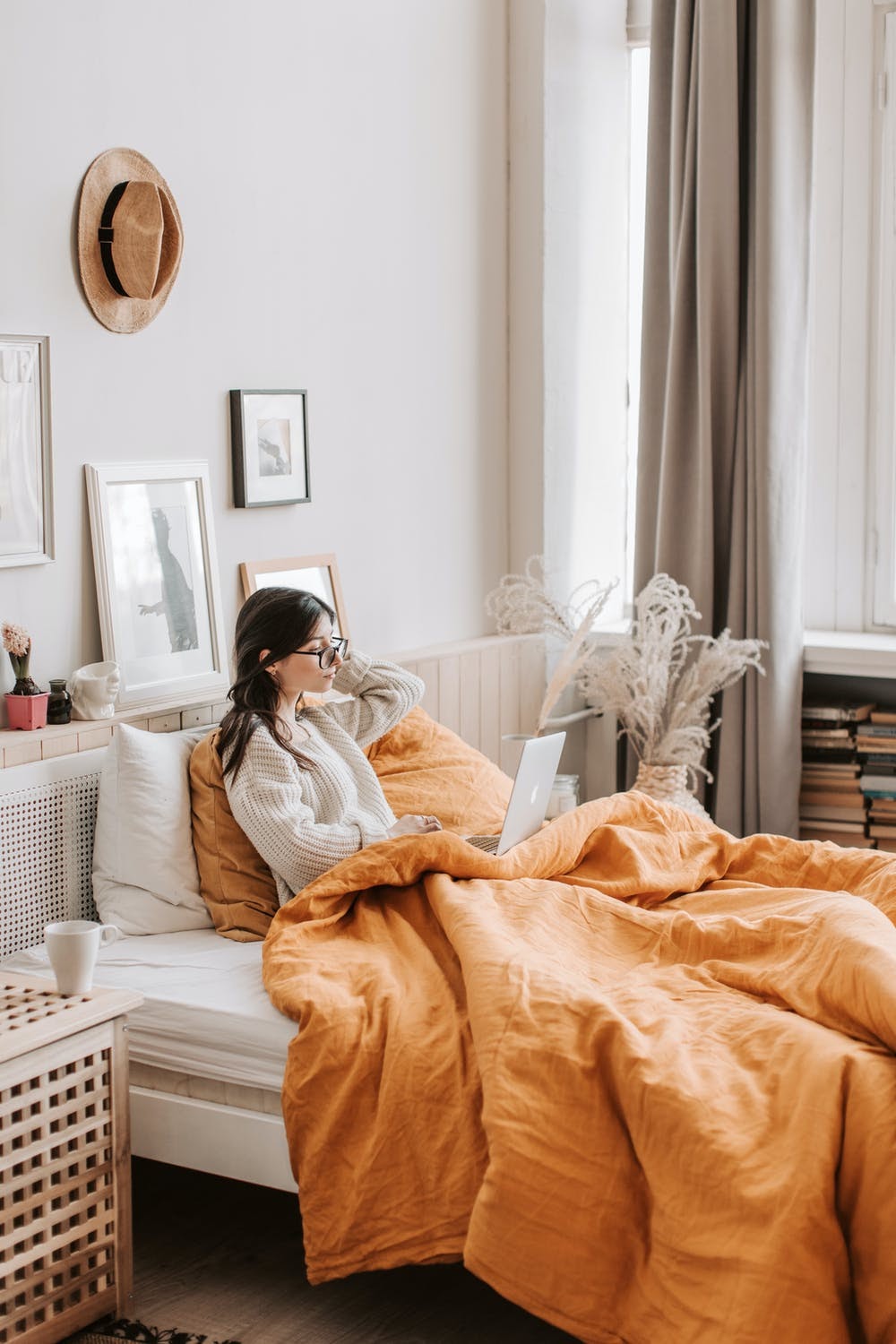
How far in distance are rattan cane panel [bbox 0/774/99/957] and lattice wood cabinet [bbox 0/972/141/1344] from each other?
0.34 meters

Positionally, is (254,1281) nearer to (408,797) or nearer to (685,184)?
(408,797)

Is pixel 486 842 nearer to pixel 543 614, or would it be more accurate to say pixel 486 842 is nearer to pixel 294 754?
A: pixel 294 754

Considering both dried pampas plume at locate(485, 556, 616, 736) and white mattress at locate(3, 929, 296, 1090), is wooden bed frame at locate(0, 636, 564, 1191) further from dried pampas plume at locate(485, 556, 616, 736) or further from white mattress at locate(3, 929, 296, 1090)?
dried pampas plume at locate(485, 556, 616, 736)

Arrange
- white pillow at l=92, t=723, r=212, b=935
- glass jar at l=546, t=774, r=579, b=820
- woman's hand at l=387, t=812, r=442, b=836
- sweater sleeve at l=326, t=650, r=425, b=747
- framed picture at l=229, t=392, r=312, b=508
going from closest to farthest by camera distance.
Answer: white pillow at l=92, t=723, r=212, b=935 < woman's hand at l=387, t=812, r=442, b=836 < sweater sleeve at l=326, t=650, r=425, b=747 < framed picture at l=229, t=392, r=312, b=508 < glass jar at l=546, t=774, r=579, b=820

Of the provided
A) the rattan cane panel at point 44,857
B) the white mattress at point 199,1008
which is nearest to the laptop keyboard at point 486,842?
the white mattress at point 199,1008

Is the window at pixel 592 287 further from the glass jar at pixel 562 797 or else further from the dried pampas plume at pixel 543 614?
the glass jar at pixel 562 797

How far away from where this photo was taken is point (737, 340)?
4137 mm

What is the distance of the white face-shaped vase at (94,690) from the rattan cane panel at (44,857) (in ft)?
0.39

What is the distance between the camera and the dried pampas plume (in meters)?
3.83

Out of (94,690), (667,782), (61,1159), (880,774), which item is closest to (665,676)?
(667,782)

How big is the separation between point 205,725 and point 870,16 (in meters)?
2.79

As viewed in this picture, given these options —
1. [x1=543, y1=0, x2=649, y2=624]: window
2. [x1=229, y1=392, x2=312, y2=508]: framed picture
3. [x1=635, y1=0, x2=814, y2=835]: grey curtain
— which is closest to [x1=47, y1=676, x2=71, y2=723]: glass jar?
[x1=229, y1=392, x2=312, y2=508]: framed picture

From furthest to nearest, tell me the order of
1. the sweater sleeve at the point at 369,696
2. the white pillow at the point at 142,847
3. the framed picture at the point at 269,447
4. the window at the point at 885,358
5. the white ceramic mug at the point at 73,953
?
the window at the point at 885,358
the framed picture at the point at 269,447
the sweater sleeve at the point at 369,696
the white pillow at the point at 142,847
the white ceramic mug at the point at 73,953

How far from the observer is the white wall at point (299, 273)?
275 cm
